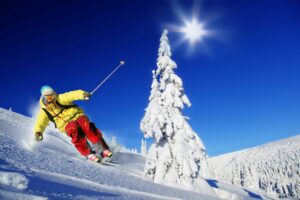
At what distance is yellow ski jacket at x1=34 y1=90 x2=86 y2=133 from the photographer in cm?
756

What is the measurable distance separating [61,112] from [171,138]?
1397cm

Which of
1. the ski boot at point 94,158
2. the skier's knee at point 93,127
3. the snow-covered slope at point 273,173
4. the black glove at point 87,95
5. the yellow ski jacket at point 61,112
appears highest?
the snow-covered slope at point 273,173

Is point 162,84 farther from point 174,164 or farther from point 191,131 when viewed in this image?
point 174,164

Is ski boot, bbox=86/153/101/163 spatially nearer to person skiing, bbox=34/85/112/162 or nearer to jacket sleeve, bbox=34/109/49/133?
person skiing, bbox=34/85/112/162

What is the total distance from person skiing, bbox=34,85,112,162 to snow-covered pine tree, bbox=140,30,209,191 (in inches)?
495

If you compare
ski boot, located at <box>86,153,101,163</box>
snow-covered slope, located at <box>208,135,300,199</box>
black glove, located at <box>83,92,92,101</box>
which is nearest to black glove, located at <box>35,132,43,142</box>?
ski boot, located at <box>86,153,101,163</box>

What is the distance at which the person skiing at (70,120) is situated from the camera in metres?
7.52

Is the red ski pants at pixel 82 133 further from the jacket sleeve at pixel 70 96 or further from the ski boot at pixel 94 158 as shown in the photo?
the jacket sleeve at pixel 70 96

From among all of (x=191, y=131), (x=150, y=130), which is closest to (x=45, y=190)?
(x=150, y=130)

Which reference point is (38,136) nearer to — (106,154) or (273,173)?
(106,154)

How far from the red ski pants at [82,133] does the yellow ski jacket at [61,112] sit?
178mm

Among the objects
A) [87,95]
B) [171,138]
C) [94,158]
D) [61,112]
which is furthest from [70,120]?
[171,138]

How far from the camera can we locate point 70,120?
7.68 m

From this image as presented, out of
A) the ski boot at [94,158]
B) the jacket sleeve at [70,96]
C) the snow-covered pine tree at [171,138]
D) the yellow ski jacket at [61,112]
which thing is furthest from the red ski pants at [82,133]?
the snow-covered pine tree at [171,138]
